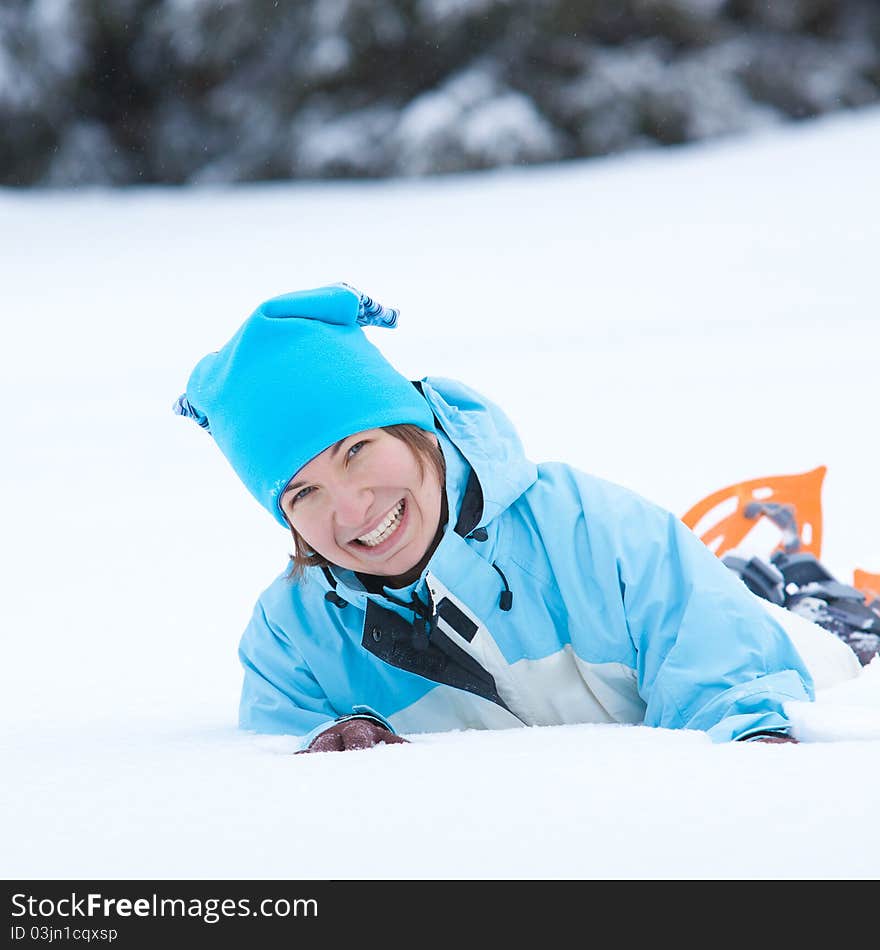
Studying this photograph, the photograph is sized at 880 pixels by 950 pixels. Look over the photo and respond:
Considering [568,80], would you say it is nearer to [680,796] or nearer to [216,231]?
[216,231]

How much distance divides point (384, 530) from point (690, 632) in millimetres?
355

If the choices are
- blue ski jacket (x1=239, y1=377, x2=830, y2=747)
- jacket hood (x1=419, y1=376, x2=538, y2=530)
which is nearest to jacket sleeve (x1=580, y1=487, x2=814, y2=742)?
blue ski jacket (x1=239, y1=377, x2=830, y2=747)

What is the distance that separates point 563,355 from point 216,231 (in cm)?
304

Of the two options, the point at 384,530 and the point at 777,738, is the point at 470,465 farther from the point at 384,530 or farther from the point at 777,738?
the point at 777,738

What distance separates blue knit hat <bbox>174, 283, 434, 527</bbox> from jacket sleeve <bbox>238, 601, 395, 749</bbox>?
0.21 m

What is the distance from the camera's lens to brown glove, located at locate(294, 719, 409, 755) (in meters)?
1.28

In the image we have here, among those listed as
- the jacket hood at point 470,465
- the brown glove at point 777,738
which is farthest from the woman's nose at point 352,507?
the brown glove at point 777,738

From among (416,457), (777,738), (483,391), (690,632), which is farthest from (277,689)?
(483,391)

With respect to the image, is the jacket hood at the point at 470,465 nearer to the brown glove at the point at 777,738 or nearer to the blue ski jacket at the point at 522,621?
the blue ski jacket at the point at 522,621

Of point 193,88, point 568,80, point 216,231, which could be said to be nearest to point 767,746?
point 216,231

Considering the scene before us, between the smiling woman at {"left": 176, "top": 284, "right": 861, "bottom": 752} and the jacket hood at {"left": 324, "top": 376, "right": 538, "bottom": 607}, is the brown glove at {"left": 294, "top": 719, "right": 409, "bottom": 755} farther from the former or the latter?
the jacket hood at {"left": 324, "top": 376, "right": 538, "bottom": 607}

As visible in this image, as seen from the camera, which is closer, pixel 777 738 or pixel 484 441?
pixel 777 738

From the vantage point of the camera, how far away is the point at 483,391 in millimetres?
4043
